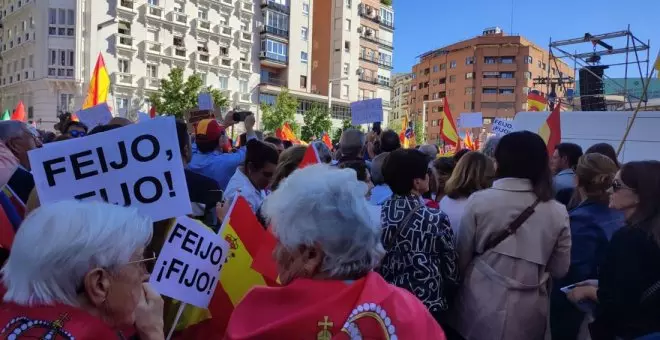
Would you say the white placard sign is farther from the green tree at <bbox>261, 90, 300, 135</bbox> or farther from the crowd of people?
the green tree at <bbox>261, 90, 300, 135</bbox>

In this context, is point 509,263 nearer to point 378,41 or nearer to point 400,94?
point 378,41

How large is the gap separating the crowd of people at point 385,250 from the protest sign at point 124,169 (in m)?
0.25

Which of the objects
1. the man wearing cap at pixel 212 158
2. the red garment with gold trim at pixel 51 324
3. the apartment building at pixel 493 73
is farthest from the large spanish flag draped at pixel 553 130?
the apartment building at pixel 493 73

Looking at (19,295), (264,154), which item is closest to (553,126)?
(264,154)

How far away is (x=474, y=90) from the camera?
8850 cm

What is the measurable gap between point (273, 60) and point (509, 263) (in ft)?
173

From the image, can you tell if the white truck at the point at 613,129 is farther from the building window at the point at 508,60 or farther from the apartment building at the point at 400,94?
the apartment building at the point at 400,94

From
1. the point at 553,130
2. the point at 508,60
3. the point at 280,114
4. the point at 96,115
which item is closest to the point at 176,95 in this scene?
the point at 280,114

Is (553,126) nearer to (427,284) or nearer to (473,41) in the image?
(427,284)

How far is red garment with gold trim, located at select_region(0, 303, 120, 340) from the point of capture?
153 centimetres

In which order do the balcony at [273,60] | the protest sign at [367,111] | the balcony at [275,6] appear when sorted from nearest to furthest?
the protest sign at [367,111]
the balcony at [273,60]
the balcony at [275,6]

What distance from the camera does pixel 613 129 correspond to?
394 inches

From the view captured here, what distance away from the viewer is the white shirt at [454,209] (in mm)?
3621

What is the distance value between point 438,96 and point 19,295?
96930 mm
